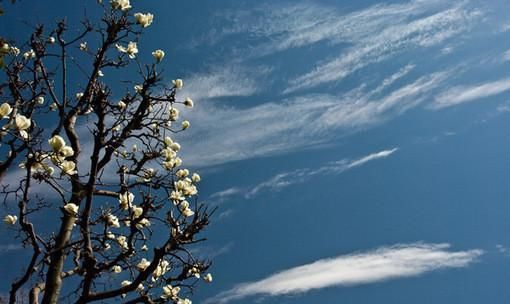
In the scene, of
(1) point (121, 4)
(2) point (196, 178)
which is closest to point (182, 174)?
(2) point (196, 178)

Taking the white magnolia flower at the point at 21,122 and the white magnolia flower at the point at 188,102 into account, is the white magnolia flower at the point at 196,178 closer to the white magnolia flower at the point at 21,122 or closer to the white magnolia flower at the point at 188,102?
the white magnolia flower at the point at 188,102

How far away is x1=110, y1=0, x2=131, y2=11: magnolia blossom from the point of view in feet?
28.9

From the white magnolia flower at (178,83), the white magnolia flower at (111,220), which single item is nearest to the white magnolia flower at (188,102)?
the white magnolia flower at (178,83)

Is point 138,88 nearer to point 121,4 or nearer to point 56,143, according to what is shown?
point 121,4

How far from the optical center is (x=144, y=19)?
8.95 meters

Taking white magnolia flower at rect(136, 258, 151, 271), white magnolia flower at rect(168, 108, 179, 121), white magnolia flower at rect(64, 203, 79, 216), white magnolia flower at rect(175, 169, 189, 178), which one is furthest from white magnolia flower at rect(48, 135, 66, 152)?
white magnolia flower at rect(168, 108, 179, 121)

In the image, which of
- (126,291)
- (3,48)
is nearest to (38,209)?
(126,291)

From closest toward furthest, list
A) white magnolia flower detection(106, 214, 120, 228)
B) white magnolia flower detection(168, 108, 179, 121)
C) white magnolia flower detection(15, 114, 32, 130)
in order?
white magnolia flower detection(15, 114, 32, 130) → white magnolia flower detection(106, 214, 120, 228) → white magnolia flower detection(168, 108, 179, 121)

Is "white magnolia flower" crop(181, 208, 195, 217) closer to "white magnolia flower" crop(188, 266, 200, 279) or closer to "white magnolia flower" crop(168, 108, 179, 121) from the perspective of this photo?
"white magnolia flower" crop(188, 266, 200, 279)

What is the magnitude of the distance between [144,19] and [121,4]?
0.44 m

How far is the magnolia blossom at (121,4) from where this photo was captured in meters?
8.81

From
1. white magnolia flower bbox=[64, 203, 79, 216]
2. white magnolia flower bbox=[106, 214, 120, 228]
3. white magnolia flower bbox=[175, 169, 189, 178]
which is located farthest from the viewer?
white magnolia flower bbox=[175, 169, 189, 178]

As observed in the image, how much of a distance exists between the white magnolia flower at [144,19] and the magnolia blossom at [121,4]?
0.66ft

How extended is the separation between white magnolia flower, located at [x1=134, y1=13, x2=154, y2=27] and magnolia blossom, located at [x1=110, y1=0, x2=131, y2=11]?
0.20 metres
